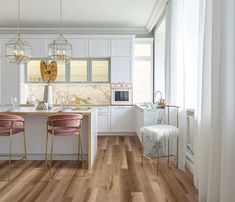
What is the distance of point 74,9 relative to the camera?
589 cm

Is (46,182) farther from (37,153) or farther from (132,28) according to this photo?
(132,28)

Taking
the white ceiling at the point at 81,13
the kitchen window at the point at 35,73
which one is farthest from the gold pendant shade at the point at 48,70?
the kitchen window at the point at 35,73

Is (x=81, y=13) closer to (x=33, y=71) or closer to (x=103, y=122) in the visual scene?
(x=33, y=71)

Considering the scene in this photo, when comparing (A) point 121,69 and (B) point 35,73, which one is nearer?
(A) point 121,69

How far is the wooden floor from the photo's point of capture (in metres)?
2.89

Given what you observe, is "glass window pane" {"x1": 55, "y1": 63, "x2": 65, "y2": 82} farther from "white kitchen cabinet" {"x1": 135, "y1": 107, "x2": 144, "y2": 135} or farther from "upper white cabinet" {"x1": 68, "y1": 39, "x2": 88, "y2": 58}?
"white kitchen cabinet" {"x1": 135, "y1": 107, "x2": 144, "y2": 135}

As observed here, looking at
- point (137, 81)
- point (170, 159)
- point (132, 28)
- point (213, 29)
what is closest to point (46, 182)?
point (170, 159)

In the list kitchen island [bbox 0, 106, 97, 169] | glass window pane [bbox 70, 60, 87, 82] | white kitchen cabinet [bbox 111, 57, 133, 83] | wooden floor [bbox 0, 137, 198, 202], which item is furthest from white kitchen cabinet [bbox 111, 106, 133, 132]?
kitchen island [bbox 0, 106, 97, 169]

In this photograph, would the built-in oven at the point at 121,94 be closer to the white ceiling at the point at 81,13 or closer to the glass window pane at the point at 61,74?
the glass window pane at the point at 61,74

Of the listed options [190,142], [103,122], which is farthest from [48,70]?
[103,122]

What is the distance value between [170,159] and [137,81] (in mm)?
3303

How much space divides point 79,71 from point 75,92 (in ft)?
2.08

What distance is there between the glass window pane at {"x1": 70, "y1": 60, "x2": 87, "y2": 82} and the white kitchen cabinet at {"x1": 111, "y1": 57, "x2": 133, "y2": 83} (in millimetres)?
818

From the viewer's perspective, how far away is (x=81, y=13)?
6168 mm
